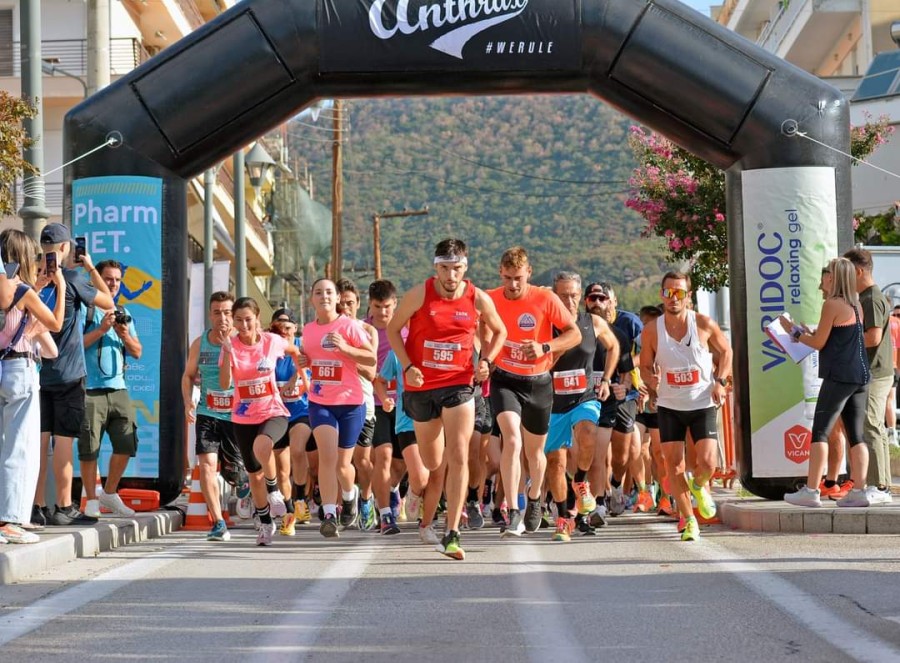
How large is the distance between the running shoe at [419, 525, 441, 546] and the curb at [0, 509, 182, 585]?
2337 mm

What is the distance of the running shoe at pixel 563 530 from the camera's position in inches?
471

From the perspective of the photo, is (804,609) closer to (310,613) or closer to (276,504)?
(310,613)

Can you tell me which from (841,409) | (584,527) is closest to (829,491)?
(841,409)

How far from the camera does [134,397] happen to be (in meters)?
14.4

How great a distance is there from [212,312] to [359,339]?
1.40m

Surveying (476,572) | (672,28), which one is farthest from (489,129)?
(476,572)

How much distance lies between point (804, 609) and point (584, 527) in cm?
530

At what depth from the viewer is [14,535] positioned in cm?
988

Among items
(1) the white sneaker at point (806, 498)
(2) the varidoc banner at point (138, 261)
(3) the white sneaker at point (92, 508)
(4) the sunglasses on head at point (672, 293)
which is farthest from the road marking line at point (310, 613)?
(2) the varidoc banner at point (138, 261)

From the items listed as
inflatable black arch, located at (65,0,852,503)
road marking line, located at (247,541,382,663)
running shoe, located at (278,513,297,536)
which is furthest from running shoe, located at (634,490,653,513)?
road marking line, located at (247,541,382,663)

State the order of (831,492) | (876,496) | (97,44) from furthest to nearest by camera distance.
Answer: (97,44)
(831,492)
(876,496)

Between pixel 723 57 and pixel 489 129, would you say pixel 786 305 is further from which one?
pixel 489 129

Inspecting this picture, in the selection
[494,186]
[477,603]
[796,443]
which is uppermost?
[494,186]

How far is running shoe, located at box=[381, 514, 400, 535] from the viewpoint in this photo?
13102 mm
